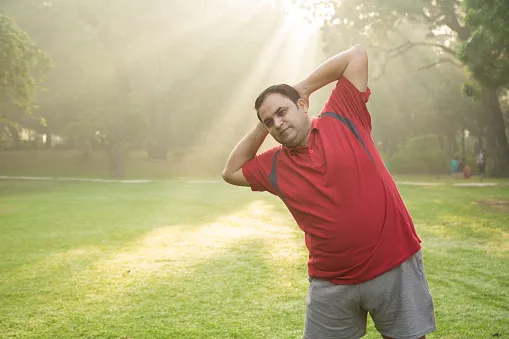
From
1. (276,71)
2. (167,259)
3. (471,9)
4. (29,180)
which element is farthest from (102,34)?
(167,259)

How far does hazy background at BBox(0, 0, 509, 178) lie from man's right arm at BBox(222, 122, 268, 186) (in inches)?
1137

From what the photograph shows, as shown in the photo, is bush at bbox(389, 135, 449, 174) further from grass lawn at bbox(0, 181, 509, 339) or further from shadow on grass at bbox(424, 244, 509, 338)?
shadow on grass at bbox(424, 244, 509, 338)

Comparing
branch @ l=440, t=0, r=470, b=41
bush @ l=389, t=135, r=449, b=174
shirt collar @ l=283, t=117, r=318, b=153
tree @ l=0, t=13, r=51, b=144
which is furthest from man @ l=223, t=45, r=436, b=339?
bush @ l=389, t=135, r=449, b=174

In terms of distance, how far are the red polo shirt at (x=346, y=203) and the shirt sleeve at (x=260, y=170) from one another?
0.17m

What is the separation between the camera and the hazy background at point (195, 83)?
122 feet

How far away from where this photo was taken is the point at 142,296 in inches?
257

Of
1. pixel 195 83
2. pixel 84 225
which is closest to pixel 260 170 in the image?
pixel 84 225

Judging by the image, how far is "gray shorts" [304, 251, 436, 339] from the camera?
2.67 m

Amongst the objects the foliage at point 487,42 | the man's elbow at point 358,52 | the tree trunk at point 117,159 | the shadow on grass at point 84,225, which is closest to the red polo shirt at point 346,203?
the man's elbow at point 358,52

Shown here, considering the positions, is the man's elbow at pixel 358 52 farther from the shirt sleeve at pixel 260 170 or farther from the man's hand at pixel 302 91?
the shirt sleeve at pixel 260 170

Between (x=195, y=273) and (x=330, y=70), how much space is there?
211 inches

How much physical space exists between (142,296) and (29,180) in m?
31.1

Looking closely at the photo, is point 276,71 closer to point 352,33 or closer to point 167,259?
point 352,33

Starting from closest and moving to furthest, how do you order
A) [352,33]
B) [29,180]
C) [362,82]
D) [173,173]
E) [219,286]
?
[362,82]
[219,286]
[352,33]
[29,180]
[173,173]
